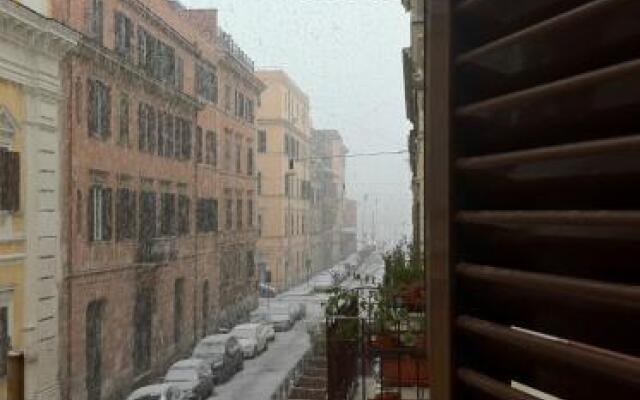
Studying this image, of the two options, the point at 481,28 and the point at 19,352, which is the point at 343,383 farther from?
the point at 481,28

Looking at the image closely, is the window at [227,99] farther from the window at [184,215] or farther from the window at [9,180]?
the window at [9,180]

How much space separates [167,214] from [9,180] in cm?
172

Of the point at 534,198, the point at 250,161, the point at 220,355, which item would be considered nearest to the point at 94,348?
the point at 220,355

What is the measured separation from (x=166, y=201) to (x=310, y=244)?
4.17 feet

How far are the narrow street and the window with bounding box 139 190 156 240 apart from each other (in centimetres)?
89

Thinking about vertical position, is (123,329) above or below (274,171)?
below

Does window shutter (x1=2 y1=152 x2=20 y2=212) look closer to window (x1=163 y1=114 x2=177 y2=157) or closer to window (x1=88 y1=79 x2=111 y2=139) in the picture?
window (x1=88 y1=79 x2=111 y2=139)

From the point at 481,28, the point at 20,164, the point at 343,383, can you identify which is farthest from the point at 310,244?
the point at 481,28

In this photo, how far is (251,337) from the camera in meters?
4.28

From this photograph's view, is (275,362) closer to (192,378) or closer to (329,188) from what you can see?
(192,378)

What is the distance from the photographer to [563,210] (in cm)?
29

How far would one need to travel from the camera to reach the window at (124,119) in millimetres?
4160

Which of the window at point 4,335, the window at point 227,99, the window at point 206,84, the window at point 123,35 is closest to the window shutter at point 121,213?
the window at point 123,35

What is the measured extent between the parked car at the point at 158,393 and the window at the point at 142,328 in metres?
0.81
